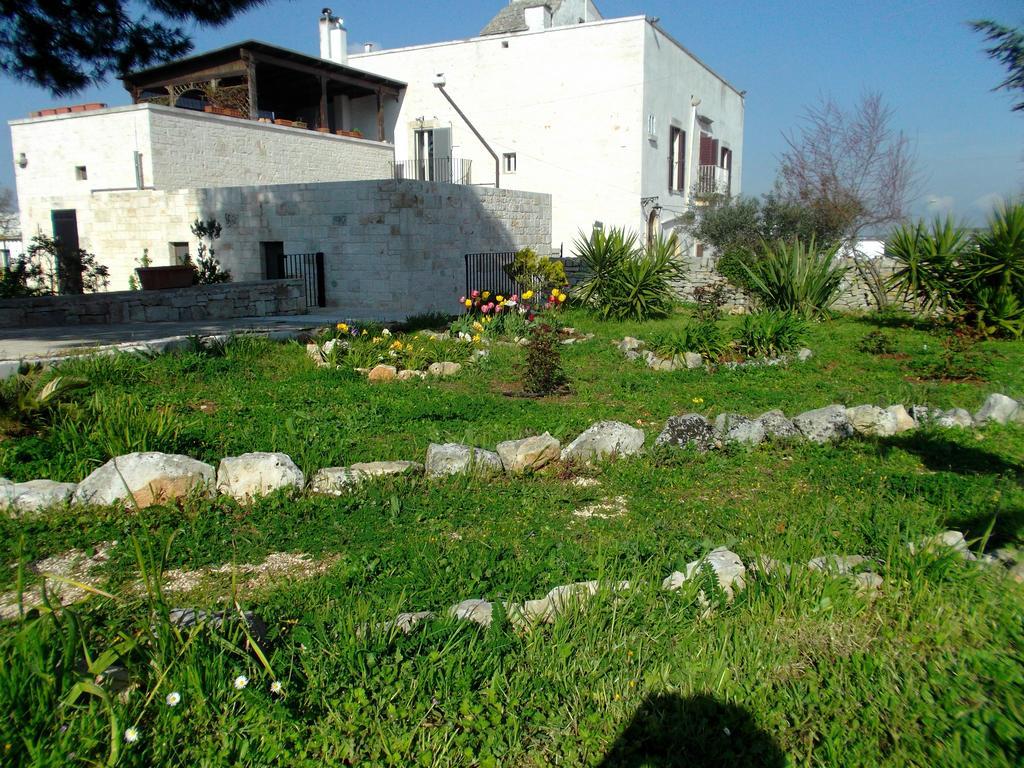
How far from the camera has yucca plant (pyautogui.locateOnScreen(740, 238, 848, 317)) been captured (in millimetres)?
12430

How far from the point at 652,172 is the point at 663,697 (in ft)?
78.0

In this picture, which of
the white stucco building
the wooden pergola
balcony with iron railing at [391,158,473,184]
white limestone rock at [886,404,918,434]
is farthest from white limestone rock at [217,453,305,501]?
balcony with iron railing at [391,158,473,184]

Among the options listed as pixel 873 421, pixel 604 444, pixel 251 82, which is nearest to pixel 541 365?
pixel 604 444

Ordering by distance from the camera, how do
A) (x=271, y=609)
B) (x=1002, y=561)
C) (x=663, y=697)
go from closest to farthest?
1. (x=663, y=697)
2. (x=271, y=609)
3. (x=1002, y=561)

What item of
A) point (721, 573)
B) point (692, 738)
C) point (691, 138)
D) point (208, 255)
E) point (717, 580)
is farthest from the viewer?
point (691, 138)

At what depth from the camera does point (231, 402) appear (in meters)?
6.57

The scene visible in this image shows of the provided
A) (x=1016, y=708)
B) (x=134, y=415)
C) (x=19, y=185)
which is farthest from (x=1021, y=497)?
(x=19, y=185)

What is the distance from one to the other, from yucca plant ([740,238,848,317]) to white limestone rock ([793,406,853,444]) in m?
6.91

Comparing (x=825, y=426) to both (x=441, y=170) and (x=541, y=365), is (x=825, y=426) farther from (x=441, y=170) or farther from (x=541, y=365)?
(x=441, y=170)

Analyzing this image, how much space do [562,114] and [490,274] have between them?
9808 mm

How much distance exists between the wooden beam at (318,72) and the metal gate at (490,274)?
31.7 feet

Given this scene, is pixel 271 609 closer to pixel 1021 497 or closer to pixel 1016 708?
pixel 1016 708

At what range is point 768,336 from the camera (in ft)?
31.8

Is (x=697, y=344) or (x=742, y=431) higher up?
(x=697, y=344)
